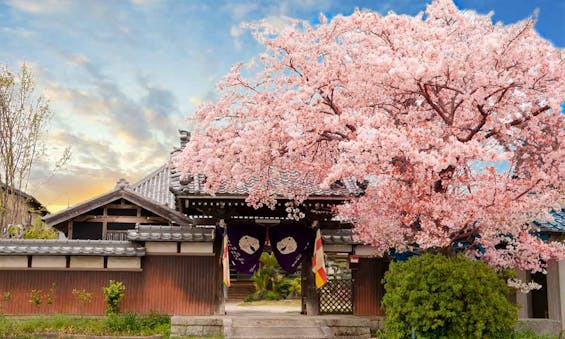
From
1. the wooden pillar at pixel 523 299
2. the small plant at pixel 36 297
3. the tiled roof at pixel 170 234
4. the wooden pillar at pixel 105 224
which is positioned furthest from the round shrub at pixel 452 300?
the wooden pillar at pixel 105 224

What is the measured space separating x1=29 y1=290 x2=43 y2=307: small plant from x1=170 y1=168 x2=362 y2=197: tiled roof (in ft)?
15.3

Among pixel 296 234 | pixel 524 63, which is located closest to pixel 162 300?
pixel 296 234

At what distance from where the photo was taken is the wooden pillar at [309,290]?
1678cm

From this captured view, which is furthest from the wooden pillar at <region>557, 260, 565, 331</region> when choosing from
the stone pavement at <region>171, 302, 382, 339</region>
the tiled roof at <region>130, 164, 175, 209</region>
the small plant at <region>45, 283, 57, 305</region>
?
the tiled roof at <region>130, 164, 175, 209</region>

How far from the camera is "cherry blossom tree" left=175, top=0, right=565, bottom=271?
10812 millimetres

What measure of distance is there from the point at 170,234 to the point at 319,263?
418 centimetres

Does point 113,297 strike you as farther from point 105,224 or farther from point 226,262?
point 105,224

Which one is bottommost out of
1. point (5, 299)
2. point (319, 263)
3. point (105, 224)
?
point (5, 299)

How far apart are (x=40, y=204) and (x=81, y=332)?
87.9 ft

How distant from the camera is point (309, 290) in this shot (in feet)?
55.3

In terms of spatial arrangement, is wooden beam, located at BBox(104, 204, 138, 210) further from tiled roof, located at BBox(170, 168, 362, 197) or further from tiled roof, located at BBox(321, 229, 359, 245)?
tiled roof, located at BBox(321, 229, 359, 245)

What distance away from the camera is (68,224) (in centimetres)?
A: 2166

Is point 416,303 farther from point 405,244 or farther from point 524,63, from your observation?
point 524,63

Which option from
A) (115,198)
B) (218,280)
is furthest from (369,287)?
(115,198)
